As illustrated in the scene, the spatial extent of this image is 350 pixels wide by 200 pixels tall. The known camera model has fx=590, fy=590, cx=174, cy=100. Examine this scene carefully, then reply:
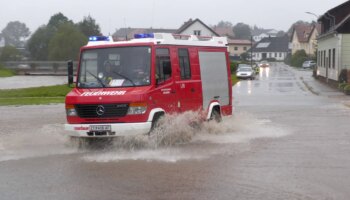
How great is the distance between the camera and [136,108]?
11.5 m

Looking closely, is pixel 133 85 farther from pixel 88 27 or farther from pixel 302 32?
pixel 302 32

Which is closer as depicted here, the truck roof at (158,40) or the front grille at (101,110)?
the front grille at (101,110)

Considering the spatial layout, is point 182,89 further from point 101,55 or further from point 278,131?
point 278,131

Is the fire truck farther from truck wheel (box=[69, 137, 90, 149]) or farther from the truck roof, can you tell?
truck wheel (box=[69, 137, 90, 149])

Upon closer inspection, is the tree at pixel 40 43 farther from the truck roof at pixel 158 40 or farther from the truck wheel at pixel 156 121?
the truck wheel at pixel 156 121

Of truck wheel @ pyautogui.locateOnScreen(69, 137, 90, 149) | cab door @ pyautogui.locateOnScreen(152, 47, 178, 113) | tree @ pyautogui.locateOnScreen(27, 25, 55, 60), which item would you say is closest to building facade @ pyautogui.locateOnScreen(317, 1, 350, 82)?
cab door @ pyautogui.locateOnScreen(152, 47, 178, 113)

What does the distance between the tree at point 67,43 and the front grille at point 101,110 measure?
258 feet

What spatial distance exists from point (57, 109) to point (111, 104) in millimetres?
13236

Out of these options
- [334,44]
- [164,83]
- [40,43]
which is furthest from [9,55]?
[164,83]

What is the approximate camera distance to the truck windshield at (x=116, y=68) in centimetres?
1207

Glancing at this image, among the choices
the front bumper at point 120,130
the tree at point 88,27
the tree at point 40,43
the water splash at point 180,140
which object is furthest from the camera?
the tree at point 40,43

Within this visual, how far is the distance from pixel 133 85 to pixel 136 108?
65 centimetres

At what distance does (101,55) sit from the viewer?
1255 centimetres

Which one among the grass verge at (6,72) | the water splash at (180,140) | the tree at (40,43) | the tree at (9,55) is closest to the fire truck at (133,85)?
the water splash at (180,140)
